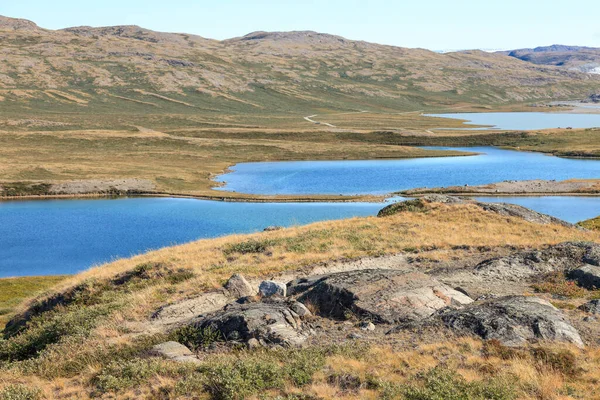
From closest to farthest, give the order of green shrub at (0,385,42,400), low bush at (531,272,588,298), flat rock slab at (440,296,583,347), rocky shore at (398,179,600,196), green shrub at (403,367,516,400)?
green shrub at (403,367,516,400)
green shrub at (0,385,42,400)
flat rock slab at (440,296,583,347)
low bush at (531,272,588,298)
rocky shore at (398,179,600,196)

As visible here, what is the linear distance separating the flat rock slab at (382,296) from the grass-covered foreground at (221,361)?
9.48 ft

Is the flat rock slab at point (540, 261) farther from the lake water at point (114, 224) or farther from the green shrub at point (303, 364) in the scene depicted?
the lake water at point (114, 224)

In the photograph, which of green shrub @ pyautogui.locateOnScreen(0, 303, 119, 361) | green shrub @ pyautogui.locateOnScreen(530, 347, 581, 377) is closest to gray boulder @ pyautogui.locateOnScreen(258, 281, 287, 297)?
green shrub @ pyautogui.locateOnScreen(0, 303, 119, 361)

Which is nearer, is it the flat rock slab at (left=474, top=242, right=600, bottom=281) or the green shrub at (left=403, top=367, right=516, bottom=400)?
the green shrub at (left=403, top=367, right=516, bottom=400)

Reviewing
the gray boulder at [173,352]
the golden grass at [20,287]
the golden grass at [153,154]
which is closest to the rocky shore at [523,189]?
the golden grass at [153,154]

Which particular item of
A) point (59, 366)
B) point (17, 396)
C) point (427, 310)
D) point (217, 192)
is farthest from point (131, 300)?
point (217, 192)

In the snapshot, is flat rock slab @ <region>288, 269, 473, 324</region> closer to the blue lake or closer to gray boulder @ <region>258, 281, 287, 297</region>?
gray boulder @ <region>258, 281, 287, 297</region>

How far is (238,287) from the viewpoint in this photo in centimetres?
2903

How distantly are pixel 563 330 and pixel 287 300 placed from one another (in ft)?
35.6

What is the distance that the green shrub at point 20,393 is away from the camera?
691 inches

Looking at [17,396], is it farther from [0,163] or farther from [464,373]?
[0,163]

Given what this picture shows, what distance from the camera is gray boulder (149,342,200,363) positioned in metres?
20.2

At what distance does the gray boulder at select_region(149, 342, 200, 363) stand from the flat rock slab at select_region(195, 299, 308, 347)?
1435 mm

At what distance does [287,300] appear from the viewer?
987 inches
